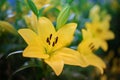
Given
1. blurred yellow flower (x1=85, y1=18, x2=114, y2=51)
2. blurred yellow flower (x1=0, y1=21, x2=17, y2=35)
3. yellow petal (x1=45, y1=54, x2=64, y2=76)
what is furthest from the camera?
blurred yellow flower (x1=85, y1=18, x2=114, y2=51)

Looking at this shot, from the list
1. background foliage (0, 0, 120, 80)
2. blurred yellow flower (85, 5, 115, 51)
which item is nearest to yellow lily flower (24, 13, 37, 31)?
background foliage (0, 0, 120, 80)

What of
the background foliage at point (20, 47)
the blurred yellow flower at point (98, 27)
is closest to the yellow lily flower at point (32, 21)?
the background foliage at point (20, 47)

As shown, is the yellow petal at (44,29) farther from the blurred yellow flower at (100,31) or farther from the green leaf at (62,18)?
the blurred yellow flower at (100,31)

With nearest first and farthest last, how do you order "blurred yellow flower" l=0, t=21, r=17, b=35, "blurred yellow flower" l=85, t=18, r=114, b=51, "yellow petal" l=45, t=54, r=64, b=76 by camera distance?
"yellow petal" l=45, t=54, r=64, b=76, "blurred yellow flower" l=0, t=21, r=17, b=35, "blurred yellow flower" l=85, t=18, r=114, b=51

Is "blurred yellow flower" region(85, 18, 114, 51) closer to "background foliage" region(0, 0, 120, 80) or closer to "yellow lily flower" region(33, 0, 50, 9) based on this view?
"background foliage" region(0, 0, 120, 80)

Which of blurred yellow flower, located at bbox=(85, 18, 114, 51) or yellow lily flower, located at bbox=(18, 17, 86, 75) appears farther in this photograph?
blurred yellow flower, located at bbox=(85, 18, 114, 51)

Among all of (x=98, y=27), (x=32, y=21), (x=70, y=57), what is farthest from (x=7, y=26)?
(x=98, y=27)

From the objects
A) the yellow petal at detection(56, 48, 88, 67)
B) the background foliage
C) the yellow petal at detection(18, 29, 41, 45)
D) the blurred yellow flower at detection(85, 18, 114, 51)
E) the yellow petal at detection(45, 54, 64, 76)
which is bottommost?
the blurred yellow flower at detection(85, 18, 114, 51)
